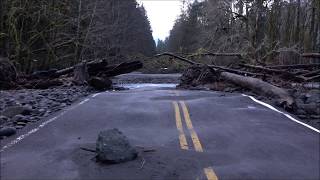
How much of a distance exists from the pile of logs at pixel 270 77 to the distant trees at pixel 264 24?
5964 mm

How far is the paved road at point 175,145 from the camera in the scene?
6.19 metres

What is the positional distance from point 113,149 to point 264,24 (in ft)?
106

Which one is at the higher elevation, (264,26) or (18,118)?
(264,26)

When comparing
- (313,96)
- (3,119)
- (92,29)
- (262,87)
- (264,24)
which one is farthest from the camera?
(92,29)

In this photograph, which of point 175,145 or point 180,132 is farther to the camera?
point 180,132

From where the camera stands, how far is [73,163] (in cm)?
662

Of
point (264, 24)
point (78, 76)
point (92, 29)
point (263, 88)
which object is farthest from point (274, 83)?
point (92, 29)

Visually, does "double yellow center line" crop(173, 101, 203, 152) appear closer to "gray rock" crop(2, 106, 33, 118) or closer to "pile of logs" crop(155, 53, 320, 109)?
"pile of logs" crop(155, 53, 320, 109)

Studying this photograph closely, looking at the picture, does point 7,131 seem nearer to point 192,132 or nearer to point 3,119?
point 3,119

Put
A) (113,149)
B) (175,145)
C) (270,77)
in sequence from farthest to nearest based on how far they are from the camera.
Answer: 1. (270,77)
2. (175,145)
3. (113,149)

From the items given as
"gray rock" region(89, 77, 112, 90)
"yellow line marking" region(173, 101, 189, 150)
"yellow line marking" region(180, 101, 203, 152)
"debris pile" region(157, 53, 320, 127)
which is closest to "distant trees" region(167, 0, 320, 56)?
"debris pile" region(157, 53, 320, 127)

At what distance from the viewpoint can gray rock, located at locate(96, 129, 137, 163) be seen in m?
6.57

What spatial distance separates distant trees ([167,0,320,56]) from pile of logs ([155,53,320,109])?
5.96m

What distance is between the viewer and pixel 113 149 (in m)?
6.65
